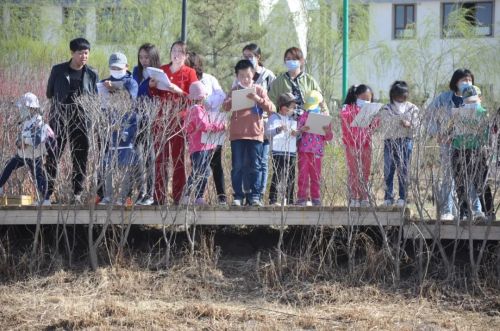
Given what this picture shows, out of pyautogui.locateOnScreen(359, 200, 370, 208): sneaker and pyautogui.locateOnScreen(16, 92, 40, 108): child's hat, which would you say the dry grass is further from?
pyautogui.locateOnScreen(16, 92, 40, 108): child's hat

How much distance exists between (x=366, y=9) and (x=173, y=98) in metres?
20.5

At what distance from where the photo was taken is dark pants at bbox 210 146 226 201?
8977 millimetres

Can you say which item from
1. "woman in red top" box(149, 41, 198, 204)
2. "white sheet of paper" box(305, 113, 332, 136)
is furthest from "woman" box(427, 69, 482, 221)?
"woman in red top" box(149, 41, 198, 204)

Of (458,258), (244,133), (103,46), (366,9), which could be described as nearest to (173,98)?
(244,133)

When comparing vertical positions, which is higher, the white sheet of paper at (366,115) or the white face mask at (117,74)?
the white face mask at (117,74)

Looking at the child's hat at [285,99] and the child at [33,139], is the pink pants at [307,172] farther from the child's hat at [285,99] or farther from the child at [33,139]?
the child at [33,139]

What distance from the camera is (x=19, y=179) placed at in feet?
32.2

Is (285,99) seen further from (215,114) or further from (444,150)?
(444,150)

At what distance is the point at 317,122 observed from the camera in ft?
28.8

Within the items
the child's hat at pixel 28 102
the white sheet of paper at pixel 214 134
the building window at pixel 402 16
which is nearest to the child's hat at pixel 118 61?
the child's hat at pixel 28 102

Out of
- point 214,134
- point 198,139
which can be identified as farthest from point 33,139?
point 214,134

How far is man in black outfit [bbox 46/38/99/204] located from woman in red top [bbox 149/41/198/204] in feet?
2.36

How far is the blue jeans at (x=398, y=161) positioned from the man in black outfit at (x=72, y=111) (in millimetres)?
2852

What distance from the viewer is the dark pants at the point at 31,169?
895cm
